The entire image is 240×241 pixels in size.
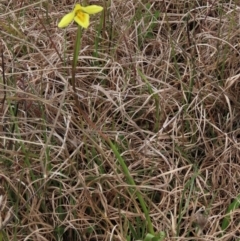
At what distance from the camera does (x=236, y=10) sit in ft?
5.73

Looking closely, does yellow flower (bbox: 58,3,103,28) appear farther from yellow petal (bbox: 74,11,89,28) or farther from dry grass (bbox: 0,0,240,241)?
dry grass (bbox: 0,0,240,241)

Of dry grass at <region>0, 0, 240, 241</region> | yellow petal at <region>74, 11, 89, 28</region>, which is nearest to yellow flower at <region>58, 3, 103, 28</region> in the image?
yellow petal at <region>74, 11, 89, 28</region>

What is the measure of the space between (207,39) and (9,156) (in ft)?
2.34

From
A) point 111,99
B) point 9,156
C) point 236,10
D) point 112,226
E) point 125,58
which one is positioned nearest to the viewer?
point 112,226

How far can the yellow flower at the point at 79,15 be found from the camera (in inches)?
39.4

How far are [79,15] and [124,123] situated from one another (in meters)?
0.48

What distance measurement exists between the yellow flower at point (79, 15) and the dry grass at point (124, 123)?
19 cm

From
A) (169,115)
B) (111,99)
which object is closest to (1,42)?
(111,99)

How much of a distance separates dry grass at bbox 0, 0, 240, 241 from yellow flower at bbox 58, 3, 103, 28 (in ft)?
0.63

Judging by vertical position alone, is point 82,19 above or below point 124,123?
above

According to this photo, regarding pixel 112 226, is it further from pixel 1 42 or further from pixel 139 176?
pixel 1 42

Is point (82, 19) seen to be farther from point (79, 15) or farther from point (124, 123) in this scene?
point (124, 123)

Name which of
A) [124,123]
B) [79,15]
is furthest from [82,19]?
[124,123]

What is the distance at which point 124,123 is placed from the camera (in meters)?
1.45
